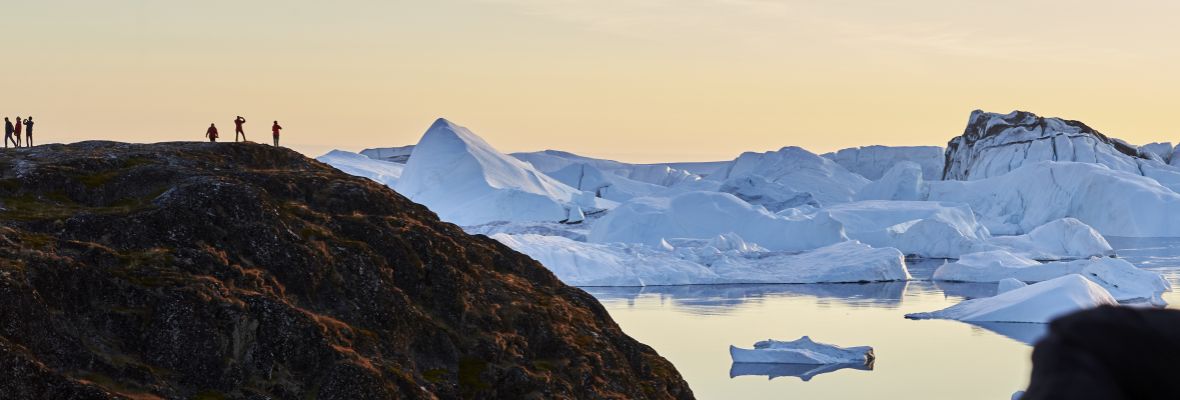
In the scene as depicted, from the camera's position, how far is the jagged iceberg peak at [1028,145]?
101 meters

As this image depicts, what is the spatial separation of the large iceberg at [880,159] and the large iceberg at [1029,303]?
87.3m

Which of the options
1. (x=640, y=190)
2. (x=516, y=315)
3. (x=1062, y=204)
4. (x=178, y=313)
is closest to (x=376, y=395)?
(x=178, y=313)

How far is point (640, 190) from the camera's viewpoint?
10550 centimetres

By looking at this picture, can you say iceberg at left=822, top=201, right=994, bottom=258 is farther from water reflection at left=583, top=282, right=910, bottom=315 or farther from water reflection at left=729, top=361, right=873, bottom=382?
water reflection at left=729, top=361, right=873, bottom=382

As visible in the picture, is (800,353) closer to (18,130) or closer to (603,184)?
(18,130)

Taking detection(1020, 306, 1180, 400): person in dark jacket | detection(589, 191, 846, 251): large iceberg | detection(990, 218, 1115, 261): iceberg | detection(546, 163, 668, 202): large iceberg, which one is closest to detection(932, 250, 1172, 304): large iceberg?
detection(589, 191, 846, 251): large iceberg

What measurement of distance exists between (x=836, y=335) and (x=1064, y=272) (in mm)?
18720

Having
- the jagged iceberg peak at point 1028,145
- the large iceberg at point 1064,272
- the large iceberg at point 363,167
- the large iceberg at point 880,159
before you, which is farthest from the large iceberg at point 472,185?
the large iceberg at point 880,159

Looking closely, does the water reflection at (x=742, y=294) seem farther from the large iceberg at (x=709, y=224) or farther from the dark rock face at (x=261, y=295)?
the dark rock face at (x=261, y=295)

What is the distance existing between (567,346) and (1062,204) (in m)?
77.0

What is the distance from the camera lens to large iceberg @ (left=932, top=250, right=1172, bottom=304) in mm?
43125

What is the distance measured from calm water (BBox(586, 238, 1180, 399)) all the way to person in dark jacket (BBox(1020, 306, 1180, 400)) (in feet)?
61.8

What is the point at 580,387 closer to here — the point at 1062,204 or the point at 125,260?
the point at 125,260

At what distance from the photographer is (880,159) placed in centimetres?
12781
